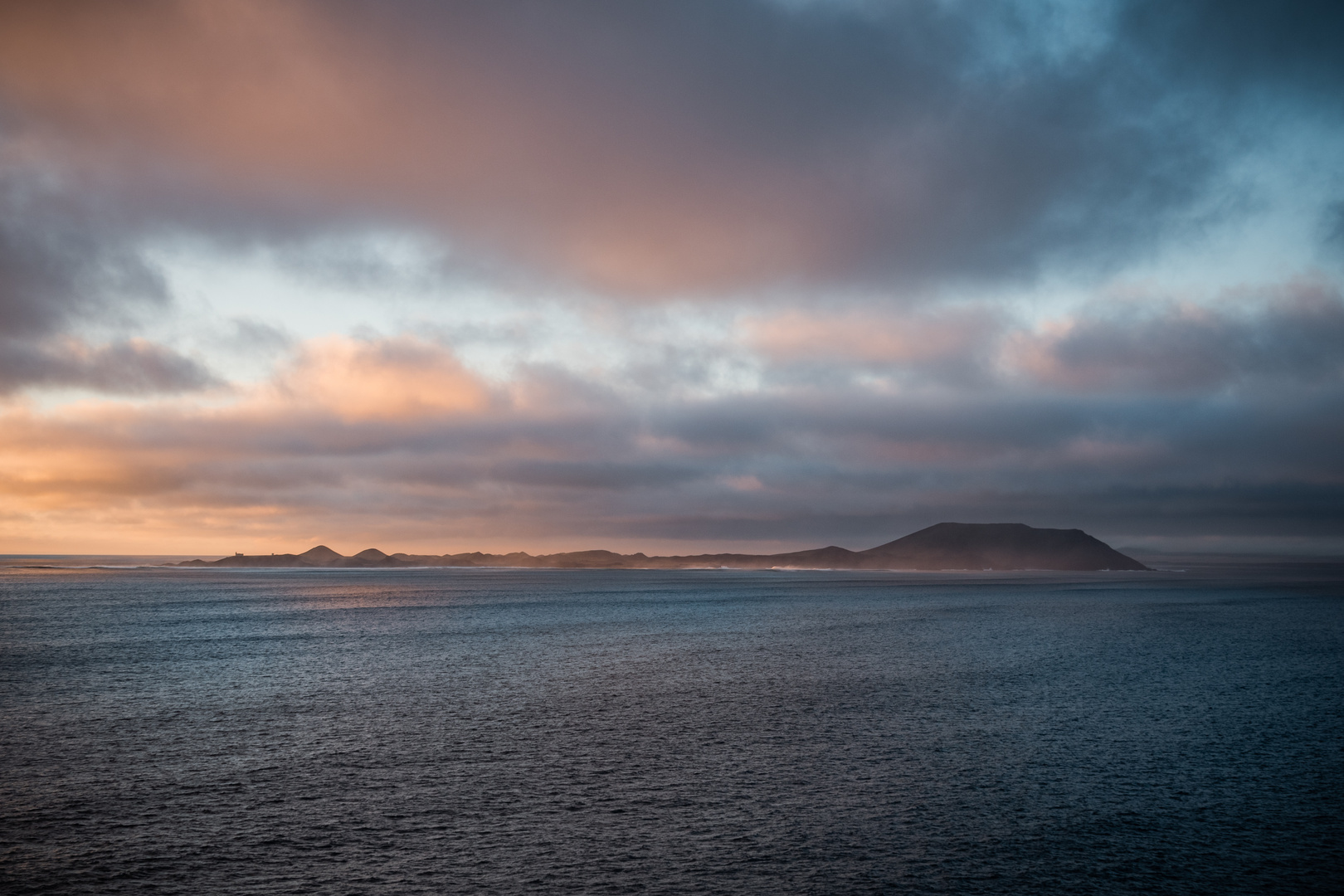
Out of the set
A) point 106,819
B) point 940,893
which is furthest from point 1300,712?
point 106,819

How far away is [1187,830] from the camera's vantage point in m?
21.1

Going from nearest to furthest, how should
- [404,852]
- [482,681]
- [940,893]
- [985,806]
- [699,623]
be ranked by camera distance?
1. [940,893]
2. [404,852]
3. [985,806]
4. [482,681]
5. [699,623]

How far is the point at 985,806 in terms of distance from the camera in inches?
898

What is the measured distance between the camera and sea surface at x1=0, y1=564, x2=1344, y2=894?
18.3 meters

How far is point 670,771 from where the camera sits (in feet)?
85.7

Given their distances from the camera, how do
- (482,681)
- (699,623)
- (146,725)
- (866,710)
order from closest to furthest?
(146,725)
(866,710)
(482,681)
(699,623)

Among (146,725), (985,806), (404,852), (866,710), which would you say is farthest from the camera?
(866,710)

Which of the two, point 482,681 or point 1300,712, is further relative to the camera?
point 482,681

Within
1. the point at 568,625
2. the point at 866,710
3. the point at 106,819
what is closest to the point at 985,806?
the point at 866,710

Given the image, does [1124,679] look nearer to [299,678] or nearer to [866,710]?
[866,710]

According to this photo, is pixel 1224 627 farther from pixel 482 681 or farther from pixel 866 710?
pixel 482 681

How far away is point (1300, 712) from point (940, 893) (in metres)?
30.4

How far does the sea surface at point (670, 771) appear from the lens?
1830 cm

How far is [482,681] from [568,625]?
38.4 meters
